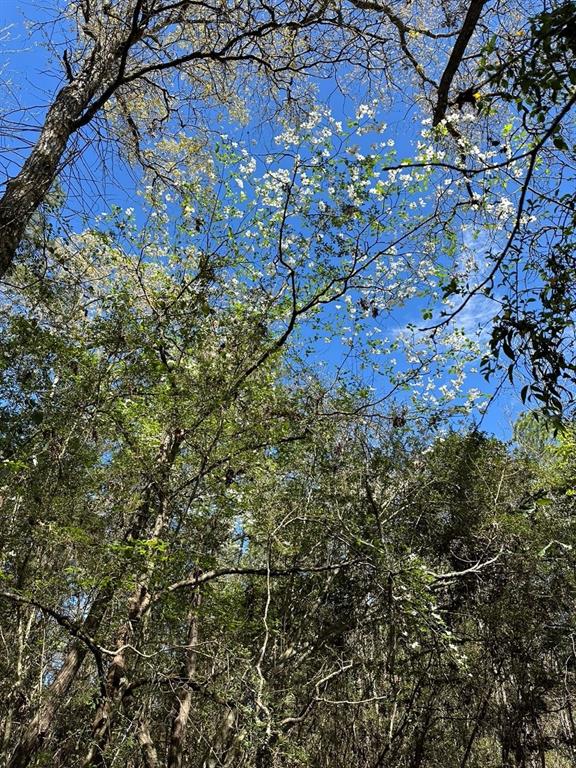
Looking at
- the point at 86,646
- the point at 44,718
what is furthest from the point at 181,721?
the point at 44,718

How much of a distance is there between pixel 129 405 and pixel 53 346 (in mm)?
1046

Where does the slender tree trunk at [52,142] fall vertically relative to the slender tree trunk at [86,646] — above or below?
above

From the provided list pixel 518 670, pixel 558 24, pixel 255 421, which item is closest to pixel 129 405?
pixel 255 421

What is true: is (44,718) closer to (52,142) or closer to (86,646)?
(86,646)

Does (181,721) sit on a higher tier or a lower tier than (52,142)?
lower

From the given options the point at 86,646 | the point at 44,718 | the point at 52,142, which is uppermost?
the point at 52,142

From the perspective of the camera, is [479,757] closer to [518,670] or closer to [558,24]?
[518,670]

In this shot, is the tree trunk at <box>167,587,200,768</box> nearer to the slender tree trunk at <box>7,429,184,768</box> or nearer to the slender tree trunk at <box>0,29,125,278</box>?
the slender tree trunk at <box>7,429,184,768</box>

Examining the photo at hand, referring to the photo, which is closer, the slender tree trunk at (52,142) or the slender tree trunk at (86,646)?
the slender tree trunk at (52,142)

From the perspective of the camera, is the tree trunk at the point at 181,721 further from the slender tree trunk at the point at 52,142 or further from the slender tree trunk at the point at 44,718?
the slender tree trunk at the point at 52,142

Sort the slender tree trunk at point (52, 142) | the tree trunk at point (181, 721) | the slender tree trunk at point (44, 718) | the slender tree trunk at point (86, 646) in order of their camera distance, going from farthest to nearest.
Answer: the tree trunk at point (181, 721)
the slender tree trunk at point (44, 718)
the slender tree trunk at point (86, 646)
the slender tree trunk at point (52, 142)

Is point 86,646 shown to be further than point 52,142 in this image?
Yes

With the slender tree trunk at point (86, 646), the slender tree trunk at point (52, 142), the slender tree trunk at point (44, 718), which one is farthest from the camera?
the slender tree trunk at point (44, 718)

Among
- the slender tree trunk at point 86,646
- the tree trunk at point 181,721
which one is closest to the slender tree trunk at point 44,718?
the slender tree trunk at point 86,646
